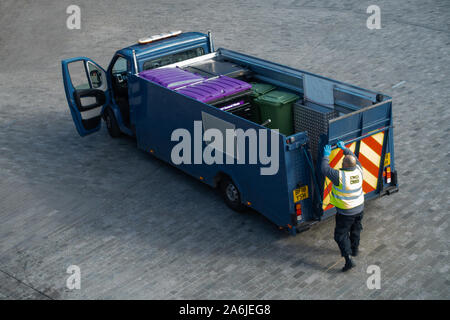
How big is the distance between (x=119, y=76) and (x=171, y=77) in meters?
1.85

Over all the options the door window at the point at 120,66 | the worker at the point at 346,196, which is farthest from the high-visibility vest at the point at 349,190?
the door window at the point at 120,66

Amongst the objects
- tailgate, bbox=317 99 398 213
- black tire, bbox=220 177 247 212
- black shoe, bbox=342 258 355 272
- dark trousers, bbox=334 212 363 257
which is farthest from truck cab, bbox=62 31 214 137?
black shoe, bbox=342 258 355 272

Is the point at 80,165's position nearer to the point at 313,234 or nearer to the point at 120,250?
the point at 120,250

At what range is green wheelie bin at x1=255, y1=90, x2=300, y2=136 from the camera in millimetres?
9125

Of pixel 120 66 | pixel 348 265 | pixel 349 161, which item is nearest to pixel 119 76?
pixel 120 66

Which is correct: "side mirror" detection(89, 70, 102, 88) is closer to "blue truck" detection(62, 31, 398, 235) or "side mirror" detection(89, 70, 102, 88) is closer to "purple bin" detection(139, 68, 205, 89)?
"blue truck" detection(62, 31, 398, 235)

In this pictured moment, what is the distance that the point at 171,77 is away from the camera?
9.96 meters

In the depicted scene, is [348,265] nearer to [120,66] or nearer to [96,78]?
[120,66]

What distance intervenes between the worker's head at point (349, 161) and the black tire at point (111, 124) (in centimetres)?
590

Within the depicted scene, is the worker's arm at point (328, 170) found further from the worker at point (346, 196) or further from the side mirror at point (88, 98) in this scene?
the side mirror at point (88, 98)

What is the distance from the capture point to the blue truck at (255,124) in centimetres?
782
